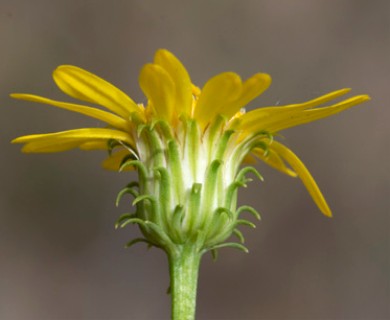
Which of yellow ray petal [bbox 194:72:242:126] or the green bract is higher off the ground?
yellow ray petal [bbox 194:72:242:126]

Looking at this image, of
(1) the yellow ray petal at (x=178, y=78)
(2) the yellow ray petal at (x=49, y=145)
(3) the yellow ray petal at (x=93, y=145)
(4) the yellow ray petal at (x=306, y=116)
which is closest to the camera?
(1) the yellow ray petal at (x=178, y=78)

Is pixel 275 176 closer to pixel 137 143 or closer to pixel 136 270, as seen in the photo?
pixel 136 270

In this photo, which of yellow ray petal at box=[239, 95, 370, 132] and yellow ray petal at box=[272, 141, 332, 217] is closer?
yellow ray petal at box=[239, 95, 370, 132]

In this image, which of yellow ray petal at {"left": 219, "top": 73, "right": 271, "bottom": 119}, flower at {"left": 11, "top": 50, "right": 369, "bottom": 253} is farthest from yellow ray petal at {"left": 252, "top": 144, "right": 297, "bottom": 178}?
yellow ray petal at {"left": 219, "top": 73, "right": 271, "bottom": 119}

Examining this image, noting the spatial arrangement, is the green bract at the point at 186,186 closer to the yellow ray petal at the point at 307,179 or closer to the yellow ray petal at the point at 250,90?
the yellow ray petal at the point at 250,90

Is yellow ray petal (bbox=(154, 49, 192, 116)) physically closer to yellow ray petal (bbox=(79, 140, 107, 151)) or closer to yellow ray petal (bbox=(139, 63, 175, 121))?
yellow ray petal (bbox=(139, 63, 175, 121))

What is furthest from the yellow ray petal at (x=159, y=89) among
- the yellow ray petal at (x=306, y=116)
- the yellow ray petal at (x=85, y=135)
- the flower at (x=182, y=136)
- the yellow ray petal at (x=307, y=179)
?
the yellow ray petal at (x=307, y=179)

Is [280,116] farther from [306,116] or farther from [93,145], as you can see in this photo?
[93,145]

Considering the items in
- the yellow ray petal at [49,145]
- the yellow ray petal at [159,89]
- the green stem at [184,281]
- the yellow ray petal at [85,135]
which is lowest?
the green stem at [184,281]
